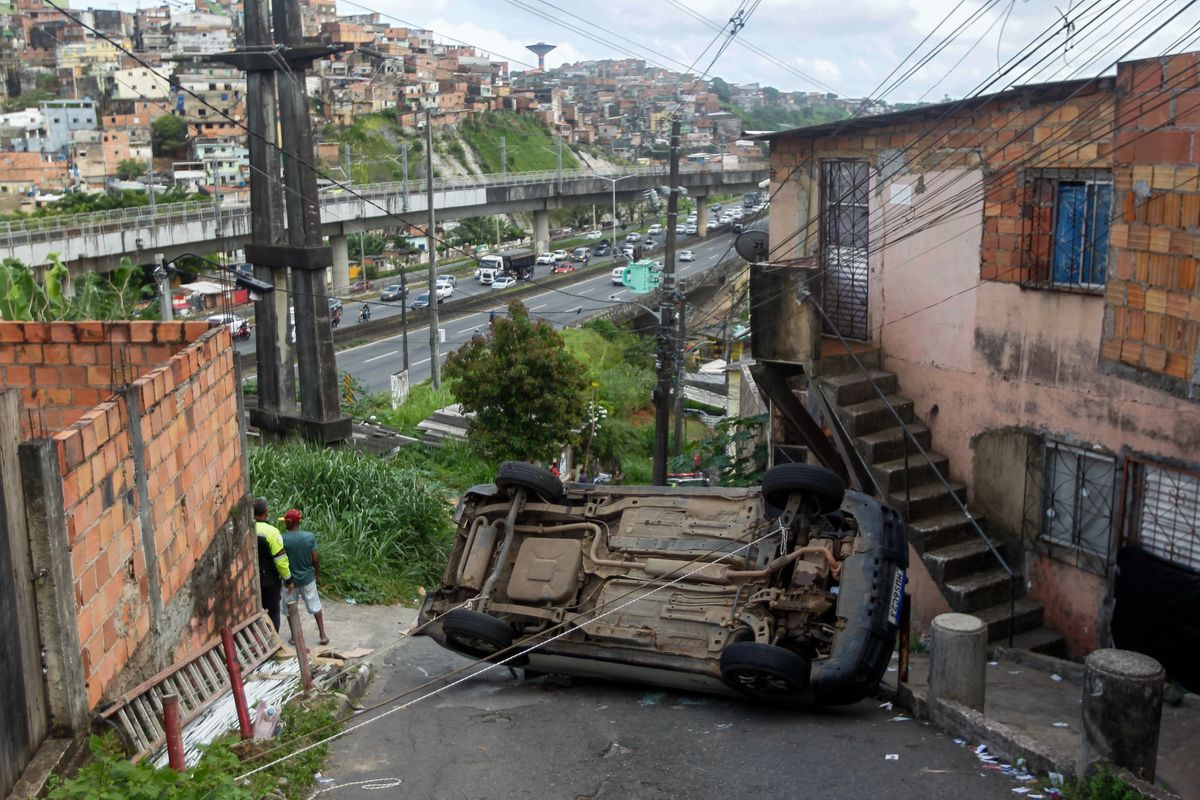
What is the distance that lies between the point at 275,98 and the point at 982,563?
1405 cm

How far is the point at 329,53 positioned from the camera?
18.6 meters

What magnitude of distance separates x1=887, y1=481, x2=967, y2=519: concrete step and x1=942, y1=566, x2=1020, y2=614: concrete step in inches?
31.7

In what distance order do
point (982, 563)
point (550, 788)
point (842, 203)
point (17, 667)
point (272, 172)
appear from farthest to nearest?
point (272, 172) → point (842, 203) → point (982, 563) → point (550, 788) → point (17, 667)

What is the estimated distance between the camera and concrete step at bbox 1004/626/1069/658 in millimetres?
10735

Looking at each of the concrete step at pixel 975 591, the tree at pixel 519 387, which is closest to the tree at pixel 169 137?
the tree at pixel 519 387

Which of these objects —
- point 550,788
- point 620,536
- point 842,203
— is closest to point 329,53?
point 842,203

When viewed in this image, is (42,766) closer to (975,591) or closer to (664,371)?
(975,591)

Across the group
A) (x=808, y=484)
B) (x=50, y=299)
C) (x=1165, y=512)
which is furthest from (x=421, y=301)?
(x=808, y=484)

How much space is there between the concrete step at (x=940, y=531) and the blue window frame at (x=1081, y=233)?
2627 millimetres

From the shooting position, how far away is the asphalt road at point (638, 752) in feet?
21.6

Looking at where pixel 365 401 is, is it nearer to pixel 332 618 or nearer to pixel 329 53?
pixel 329 53

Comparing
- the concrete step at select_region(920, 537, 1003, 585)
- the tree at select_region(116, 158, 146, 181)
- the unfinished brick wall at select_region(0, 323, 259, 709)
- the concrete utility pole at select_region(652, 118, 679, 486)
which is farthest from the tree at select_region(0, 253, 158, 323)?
the tree at select_region(116, 158, 146, 181)

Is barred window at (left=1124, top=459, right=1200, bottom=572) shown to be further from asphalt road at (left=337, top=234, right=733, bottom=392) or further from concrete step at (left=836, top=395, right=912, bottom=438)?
asphalt road at (left=337, top=234, right=733, bottom=392)

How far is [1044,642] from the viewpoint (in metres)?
10.8
